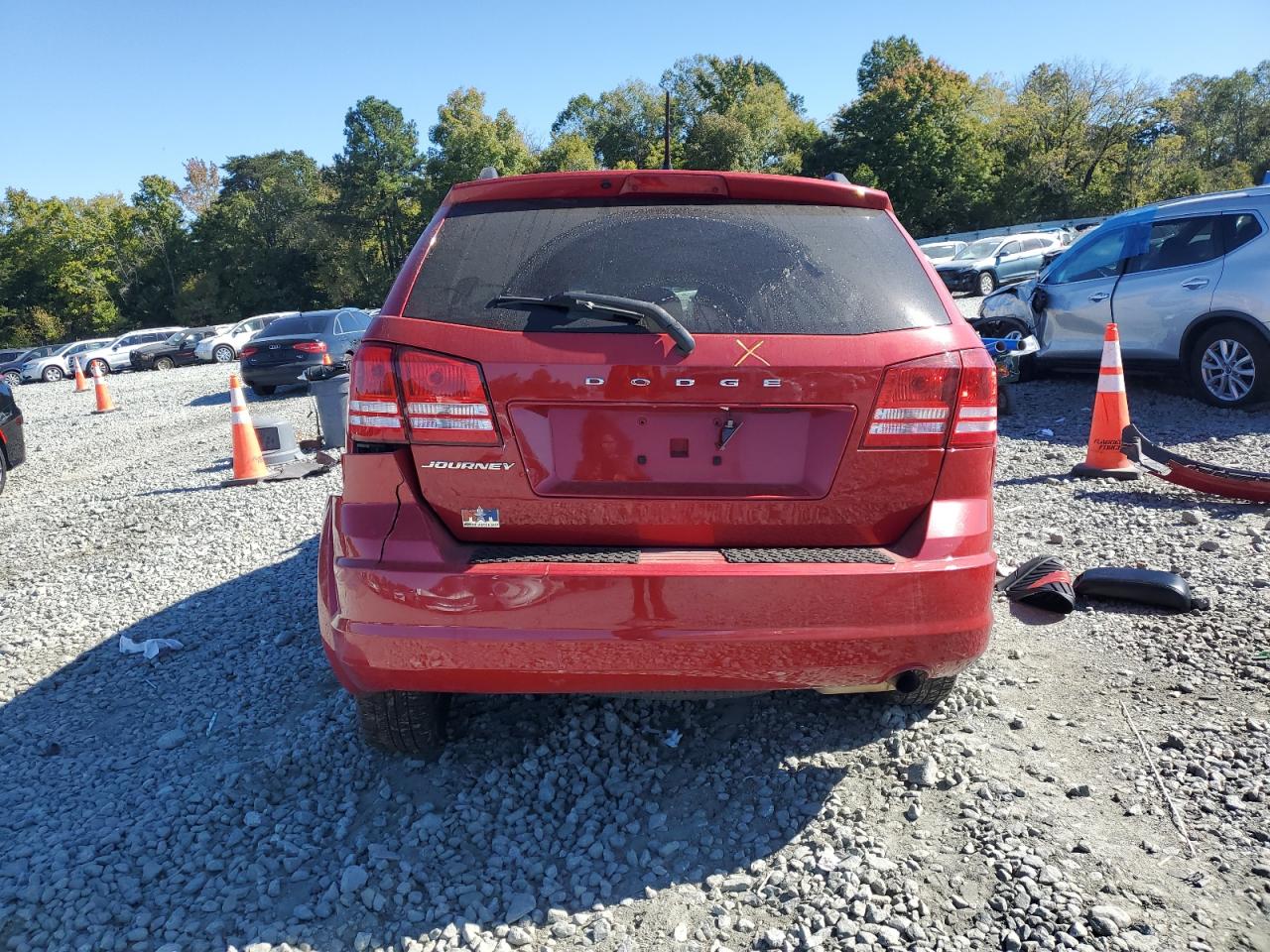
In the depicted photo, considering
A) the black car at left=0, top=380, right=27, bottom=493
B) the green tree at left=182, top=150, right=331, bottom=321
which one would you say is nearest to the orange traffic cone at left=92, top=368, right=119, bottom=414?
the black car at left=0, top=380, right=27, bottom=493

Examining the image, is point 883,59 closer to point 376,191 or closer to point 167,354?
point 376,191

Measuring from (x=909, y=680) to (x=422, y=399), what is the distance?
1.53m

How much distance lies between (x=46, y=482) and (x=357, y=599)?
8.81 m

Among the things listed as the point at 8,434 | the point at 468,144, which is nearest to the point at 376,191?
the point at 468,144

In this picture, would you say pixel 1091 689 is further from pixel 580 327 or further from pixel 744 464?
pixel 580 327

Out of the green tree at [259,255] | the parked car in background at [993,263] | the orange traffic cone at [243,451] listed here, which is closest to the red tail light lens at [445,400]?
the orange traffic cone at [243,451]

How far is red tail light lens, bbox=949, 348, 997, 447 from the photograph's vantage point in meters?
2.39

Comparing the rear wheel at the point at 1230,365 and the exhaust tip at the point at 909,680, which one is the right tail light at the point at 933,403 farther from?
the rear wheel at the point at 1230,365

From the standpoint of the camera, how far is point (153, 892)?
2387mm

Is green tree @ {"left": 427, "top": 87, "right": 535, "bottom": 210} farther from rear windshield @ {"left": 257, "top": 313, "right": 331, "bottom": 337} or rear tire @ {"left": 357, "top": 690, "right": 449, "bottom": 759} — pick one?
rear tire @ {"left": 357, "top": 690, "right": 449, "bottom": 759}

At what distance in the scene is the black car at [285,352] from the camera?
15336 millimetres

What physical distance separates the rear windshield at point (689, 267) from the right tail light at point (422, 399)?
0.15m

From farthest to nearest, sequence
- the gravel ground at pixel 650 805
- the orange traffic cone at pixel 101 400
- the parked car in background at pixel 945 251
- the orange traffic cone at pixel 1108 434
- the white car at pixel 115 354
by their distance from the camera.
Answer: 1. the white car at pixel 115 354
2. the parked car in background at pixel 945 251
3. the orange traffic cone at pixel 101 400
4. the orange traffic cone at pixel 1108 434
5. the gravel ground at pixel 650 805

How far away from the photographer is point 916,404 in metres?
2.36
